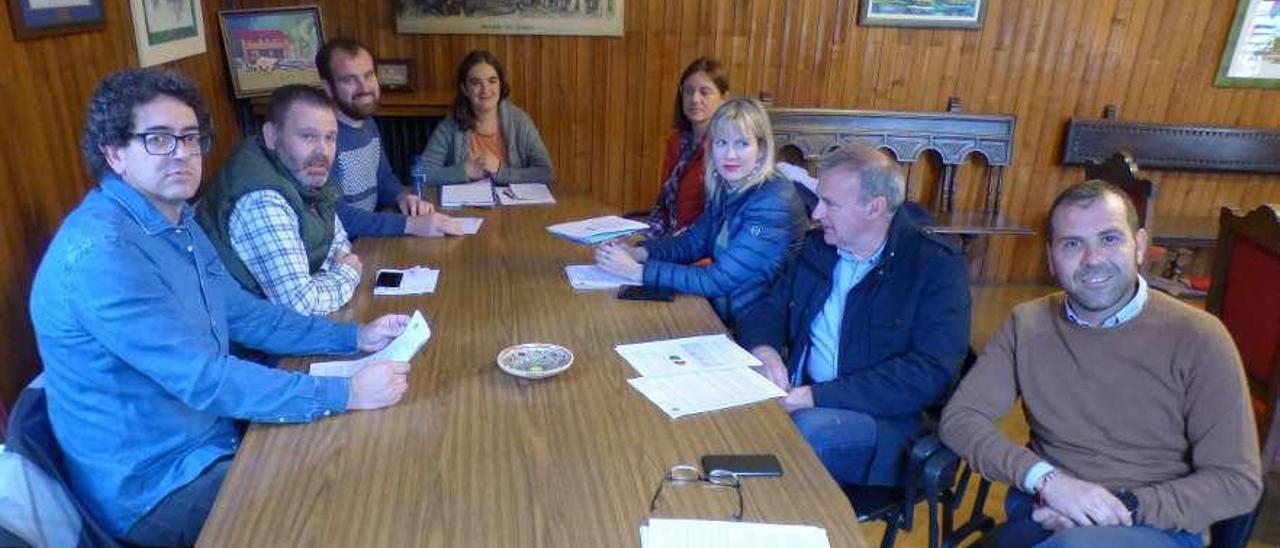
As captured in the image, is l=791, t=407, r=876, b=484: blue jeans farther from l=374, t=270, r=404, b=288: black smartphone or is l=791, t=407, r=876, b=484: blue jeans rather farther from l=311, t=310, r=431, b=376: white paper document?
l=374, t=270, r=404, b=288: black smartphone

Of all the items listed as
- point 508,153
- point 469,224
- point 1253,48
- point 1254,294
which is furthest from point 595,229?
point 1253,48

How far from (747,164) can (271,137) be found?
4.23ft

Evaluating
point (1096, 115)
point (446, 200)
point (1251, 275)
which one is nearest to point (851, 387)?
point (1251, 275)

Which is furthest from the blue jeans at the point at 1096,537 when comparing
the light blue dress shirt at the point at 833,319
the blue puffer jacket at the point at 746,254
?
the blue puffer jacket at the point at 746,254

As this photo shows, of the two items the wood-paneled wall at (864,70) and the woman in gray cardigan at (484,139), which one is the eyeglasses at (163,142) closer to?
the woman in gray cardigan at (484,139)

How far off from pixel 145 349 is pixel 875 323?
1519 mm

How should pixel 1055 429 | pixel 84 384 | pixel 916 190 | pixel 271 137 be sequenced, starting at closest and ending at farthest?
pixel 84 384 → pixel 1055 429 → pixel 271 137 → pixel 916 190

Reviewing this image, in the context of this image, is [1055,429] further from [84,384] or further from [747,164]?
[84,384]

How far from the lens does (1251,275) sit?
2.21 metres

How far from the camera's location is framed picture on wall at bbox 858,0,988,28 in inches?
165

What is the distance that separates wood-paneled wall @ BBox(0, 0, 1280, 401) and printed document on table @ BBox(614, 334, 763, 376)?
253 cm

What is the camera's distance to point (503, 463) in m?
1.31

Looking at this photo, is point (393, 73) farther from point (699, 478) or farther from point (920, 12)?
point (699, 478)

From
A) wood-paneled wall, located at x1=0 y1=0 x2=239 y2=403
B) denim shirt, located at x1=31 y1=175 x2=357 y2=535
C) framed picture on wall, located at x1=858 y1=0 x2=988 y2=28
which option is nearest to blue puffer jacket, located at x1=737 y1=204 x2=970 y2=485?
denim shirt, located at x1=31 y1=175 x2=357 y2=535
